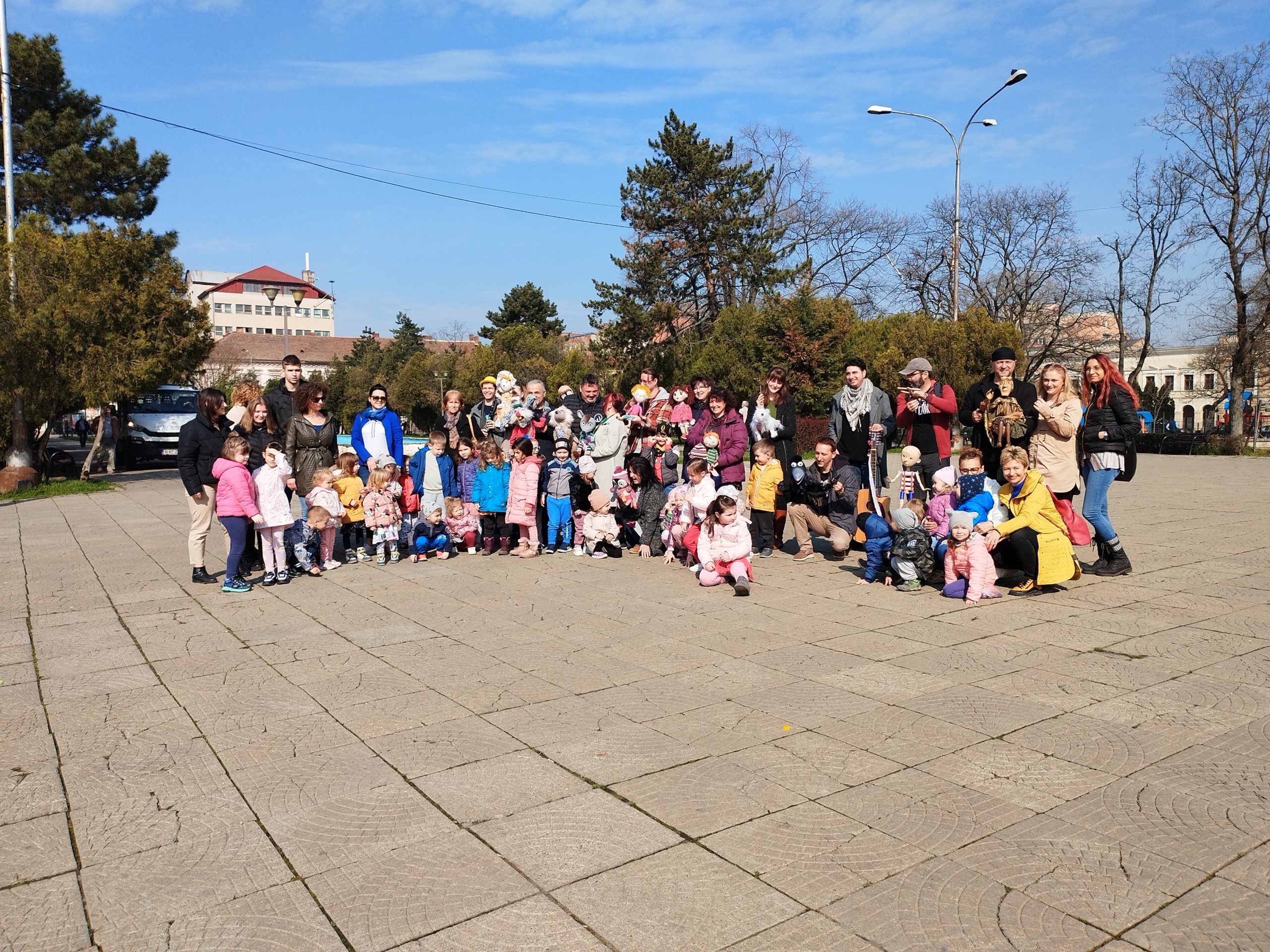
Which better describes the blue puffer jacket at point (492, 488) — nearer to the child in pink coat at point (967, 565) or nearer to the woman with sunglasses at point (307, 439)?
the woman with sunglasses at point (307, 439)

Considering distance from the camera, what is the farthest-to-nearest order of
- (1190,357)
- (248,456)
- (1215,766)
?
(1190,357)
(248,456)
(1215,766)

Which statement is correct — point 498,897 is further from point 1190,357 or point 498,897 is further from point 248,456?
point 1190,357

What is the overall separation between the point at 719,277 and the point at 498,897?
1493 inches

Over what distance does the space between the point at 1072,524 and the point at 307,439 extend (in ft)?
22.9

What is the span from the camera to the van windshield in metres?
24.5

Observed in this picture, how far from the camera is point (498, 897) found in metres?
2.99

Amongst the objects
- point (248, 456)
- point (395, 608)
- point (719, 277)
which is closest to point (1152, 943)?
point (395, 608)

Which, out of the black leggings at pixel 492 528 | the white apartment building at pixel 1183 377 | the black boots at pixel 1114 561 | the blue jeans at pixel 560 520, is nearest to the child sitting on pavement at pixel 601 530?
the blue jeans at pixel 560 520

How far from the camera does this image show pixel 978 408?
8.38m

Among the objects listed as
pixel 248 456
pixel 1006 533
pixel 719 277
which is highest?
pixel 719 277

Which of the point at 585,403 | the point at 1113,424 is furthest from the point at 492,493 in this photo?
the point at 1113,424

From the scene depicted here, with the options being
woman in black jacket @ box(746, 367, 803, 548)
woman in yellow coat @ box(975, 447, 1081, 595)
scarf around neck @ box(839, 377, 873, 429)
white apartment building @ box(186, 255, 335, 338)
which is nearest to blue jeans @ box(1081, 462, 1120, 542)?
woman in yellow coat @ box(975, 447, 1081, 595)

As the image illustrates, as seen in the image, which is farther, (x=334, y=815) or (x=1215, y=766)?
(x=1215, y=766)

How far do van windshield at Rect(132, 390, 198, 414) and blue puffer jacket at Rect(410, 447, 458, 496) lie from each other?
1700 cm
